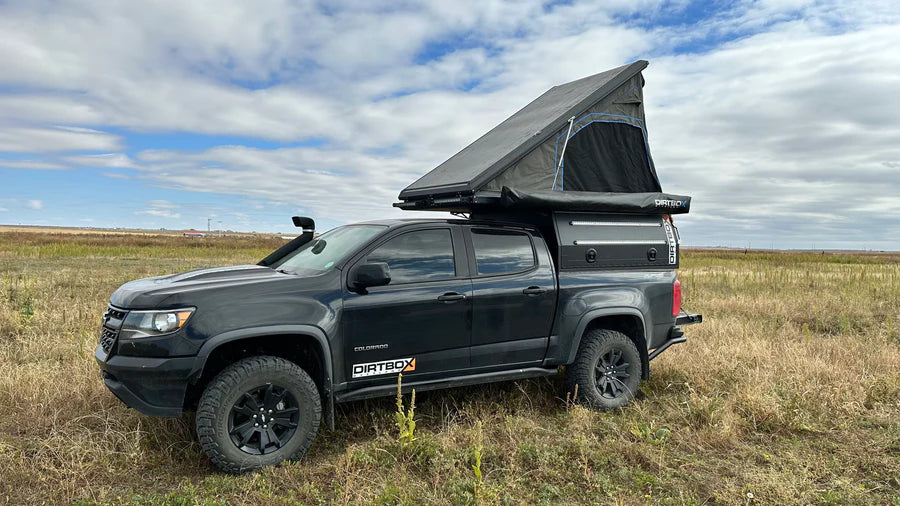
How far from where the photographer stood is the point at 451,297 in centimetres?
483

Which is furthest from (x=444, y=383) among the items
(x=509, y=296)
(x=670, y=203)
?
(x=670, y=203)

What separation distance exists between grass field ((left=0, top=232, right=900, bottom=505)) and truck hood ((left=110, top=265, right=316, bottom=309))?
1074 mm

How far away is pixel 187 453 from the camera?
168 inches

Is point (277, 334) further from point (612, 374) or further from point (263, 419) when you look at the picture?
point (612, 374)

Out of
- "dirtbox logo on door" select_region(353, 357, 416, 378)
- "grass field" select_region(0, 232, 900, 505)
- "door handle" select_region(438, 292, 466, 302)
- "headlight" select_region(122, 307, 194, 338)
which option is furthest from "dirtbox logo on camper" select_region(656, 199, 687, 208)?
"headlight" select_region(122, 307, 194, 338)

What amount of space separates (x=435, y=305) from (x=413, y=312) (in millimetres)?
208

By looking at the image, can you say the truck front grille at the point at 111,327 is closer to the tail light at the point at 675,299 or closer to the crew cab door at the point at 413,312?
the crew cab door at the point at 413,312

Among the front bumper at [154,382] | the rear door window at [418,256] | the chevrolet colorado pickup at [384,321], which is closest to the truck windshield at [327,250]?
the chevrolet colorado pickup at [384,321]

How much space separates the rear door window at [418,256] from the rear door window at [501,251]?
0.30m

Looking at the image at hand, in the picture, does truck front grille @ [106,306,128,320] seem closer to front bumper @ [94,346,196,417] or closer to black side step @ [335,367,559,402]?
front bumper @ [94,346,196,417]

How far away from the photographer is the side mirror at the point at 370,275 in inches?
168

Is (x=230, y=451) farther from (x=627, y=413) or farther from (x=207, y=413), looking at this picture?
(x=627, y=413)

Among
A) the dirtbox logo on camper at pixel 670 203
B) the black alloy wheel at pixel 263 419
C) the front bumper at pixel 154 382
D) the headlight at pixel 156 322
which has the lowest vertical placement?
the black alloy wheel at pixel 263 419

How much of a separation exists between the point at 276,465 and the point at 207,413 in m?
0.61
